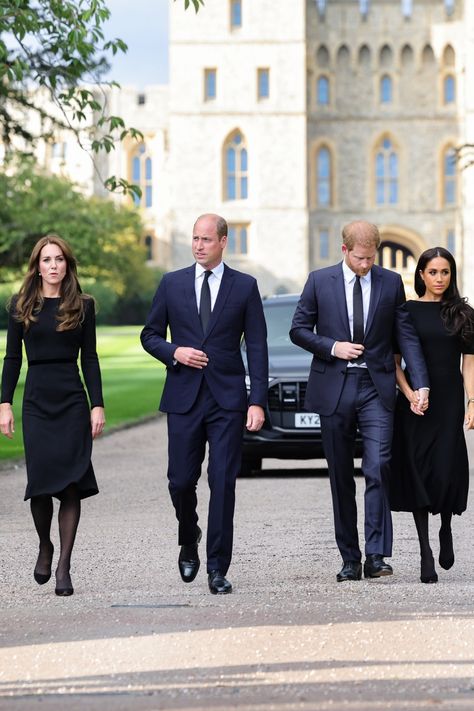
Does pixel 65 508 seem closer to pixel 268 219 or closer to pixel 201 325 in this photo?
pixel 201 325

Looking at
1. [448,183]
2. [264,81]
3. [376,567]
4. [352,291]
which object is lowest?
[376,567]

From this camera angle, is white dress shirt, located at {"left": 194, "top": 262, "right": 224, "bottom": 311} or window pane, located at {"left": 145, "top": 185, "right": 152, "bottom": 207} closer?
white dress shirt, located at {"left": 194, "top": 262, "right": 224, "bottom": 311}

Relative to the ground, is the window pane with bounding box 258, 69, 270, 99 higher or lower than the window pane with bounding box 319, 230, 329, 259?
higher

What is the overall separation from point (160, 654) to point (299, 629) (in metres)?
0.71

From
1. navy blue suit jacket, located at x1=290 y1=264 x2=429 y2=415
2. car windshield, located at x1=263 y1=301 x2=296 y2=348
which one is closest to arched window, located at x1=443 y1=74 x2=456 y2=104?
car windshield, located at x1=263 y1=301 x2=296 y2=348

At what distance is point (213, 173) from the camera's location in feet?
229

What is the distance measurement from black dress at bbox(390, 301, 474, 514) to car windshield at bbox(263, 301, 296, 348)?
6.59m

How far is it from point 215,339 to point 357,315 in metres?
0.72

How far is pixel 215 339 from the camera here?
7598mm

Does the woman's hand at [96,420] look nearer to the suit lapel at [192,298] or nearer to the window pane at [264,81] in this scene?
the suit lapel at [192,298]

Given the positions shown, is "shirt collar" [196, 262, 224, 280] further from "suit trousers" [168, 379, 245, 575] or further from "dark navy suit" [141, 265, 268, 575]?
"suit trousers" [168, 379, 245, 575]

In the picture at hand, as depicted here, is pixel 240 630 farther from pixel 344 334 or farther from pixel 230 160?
pixel 230 160

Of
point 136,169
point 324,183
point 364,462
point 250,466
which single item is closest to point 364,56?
point 324,183

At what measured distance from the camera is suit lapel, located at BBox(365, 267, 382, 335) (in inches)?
305
